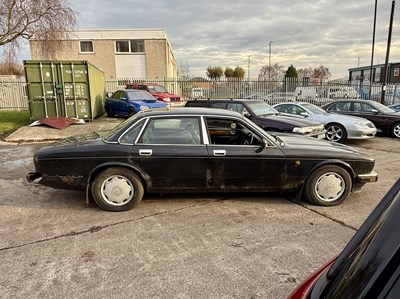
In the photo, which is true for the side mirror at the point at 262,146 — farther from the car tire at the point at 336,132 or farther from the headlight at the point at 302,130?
the car tire at the point at 336,132

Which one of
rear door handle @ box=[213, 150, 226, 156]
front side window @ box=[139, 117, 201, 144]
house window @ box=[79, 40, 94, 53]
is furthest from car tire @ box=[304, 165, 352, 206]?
house window @ box=[79, 40, 94, 53]

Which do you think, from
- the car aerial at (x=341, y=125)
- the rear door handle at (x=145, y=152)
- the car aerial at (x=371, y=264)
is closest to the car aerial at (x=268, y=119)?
the car aerial at (x=341, y=125)

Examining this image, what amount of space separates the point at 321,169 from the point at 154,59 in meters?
29.3

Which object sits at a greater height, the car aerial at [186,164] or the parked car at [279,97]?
the parked car at [279,97]

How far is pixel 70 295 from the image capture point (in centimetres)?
263

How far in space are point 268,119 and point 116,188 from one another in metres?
5.25

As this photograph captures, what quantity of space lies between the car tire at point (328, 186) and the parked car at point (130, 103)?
10.2 meters

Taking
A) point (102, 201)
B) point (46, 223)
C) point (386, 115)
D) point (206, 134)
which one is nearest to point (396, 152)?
point (386, 115)

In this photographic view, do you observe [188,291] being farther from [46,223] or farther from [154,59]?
[154,59]

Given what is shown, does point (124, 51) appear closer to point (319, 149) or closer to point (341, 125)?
point (341, 125)

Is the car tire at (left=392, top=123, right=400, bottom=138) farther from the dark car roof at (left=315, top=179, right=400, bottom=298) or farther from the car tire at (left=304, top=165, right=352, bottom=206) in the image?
the dark car roof at (left=315, top=179, right=400, bottom=298)

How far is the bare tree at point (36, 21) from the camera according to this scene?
1274cm

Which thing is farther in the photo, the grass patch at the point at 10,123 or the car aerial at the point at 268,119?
the grass patch at the point at 10,123

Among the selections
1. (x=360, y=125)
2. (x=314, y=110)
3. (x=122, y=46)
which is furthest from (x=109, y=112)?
(x=122, y=46)
